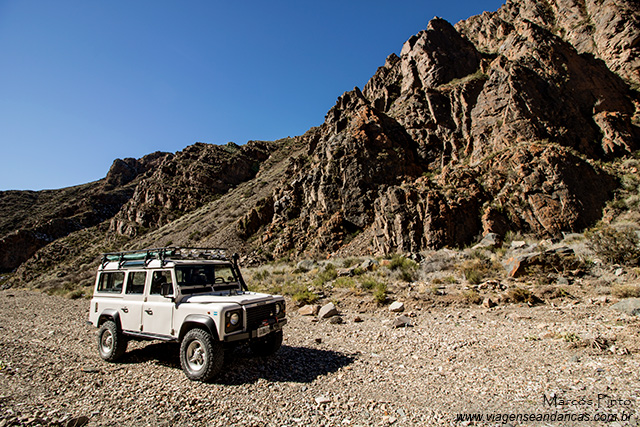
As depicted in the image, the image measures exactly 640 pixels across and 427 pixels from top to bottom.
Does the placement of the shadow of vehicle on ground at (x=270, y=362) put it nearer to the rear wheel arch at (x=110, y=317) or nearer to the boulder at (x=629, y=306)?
the rear wheel arch at (x=110, y=317)

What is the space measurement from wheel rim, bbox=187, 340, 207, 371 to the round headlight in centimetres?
79

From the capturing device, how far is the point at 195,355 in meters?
5.60

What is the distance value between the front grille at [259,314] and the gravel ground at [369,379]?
99 centimetres

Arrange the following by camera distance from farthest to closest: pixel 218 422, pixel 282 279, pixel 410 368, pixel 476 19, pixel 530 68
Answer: pixel 476 19 < pixel 530 68 < pixel 282 279 < pixel 410 368 < pixel 218 422

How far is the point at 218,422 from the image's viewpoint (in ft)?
13.7

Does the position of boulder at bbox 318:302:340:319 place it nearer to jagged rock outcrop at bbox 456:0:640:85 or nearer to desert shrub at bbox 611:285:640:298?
desert shrub at bbox 611:285:640:298

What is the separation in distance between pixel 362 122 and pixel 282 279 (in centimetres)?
2251

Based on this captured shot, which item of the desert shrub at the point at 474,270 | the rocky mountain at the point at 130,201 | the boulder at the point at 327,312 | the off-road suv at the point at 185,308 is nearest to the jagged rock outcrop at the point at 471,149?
the desert shrub at the point at 474,270

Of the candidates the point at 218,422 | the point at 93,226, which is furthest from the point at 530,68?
the point at 93,226

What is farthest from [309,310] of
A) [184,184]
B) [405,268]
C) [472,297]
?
[184,184]

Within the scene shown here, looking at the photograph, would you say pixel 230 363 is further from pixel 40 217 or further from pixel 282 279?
pixel 40 217

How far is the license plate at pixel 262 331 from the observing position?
573cm

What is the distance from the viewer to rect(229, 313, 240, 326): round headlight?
5434 millimetres

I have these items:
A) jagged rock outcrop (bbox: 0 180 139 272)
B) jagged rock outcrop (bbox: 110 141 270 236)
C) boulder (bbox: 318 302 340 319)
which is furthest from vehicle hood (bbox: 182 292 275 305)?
jagged rock outcrop (bbox: 0 180 139 272)
